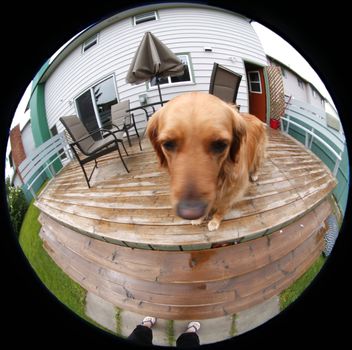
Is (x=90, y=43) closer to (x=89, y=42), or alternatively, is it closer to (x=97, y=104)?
(x=89, y=42)

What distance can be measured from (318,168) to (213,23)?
1313 millimetres

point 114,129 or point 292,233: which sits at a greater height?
point 114,129

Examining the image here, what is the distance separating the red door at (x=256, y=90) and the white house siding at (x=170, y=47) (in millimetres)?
50

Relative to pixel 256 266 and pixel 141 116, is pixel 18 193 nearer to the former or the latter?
pixel 141 116

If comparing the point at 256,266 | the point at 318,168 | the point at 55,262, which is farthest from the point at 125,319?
the point at 318,168

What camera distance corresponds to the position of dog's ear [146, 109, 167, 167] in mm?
1825

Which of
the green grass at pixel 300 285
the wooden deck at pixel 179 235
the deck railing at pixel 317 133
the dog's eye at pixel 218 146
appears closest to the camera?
the dog's eye at pixel 218 146

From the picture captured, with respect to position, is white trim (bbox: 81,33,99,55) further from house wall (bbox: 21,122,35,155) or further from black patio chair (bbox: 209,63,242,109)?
black patio chair (bbox: 209,63,242,109)

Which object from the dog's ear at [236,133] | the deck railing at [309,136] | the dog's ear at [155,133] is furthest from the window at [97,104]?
the deck railing at [309,136]

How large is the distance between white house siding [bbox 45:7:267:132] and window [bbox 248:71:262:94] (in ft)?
0.16

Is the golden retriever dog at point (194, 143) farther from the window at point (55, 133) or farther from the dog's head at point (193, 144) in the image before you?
the window at point (55, 133)

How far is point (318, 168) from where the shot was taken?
2.14 meters

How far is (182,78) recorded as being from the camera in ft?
5.97

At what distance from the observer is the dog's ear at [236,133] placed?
1.90 metres
